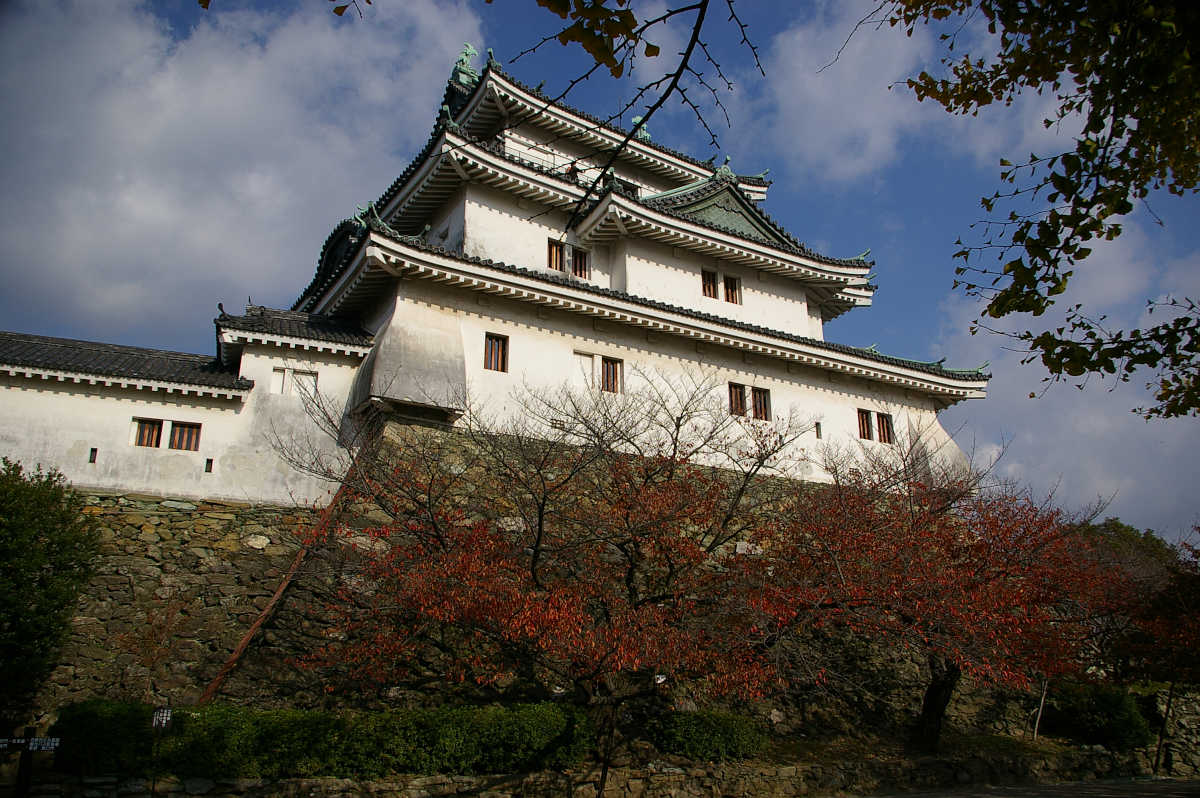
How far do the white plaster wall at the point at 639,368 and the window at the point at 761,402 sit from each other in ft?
0.58

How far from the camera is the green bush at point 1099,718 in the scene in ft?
55.0

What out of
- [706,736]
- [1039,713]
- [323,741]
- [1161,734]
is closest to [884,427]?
[1039,713]

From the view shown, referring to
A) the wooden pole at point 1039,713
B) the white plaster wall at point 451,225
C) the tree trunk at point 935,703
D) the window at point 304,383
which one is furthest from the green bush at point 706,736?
the white plaster wall at point 451,225

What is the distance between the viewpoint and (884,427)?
23.2 m

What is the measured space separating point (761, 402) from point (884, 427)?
455 cm

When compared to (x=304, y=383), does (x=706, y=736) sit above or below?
below

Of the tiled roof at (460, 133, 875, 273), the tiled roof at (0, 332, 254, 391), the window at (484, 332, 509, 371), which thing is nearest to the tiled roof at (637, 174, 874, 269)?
the tiled roof at (460, 133, 875, 273)

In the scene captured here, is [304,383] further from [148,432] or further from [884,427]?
[884,427]

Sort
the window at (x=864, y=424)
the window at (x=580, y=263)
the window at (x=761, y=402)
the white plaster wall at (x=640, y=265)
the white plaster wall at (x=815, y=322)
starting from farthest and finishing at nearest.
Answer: the white plaster wall at (x=815, y=322) < the window at (x=864, y=424) < the window at (x=580, y=263) < the window at (x=761, y=402) < the white plaster wall at (x=640, y=265)

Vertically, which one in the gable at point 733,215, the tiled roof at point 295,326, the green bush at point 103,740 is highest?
the gable at point 733,215

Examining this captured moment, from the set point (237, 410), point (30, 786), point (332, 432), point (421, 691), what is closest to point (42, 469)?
point (237, 410)

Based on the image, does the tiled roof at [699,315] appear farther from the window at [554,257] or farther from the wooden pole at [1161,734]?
the wooden pole at [1161,734]

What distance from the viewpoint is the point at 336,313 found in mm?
19828

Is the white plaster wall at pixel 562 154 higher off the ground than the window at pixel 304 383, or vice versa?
the white plaster wall at pixel 562 154
